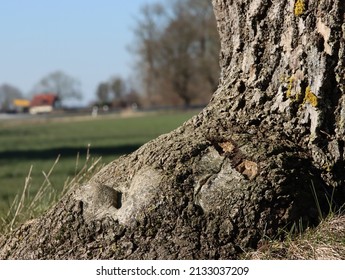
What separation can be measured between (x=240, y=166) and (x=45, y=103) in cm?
12056

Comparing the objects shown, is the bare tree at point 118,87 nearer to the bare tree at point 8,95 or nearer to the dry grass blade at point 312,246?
the bare tree at point 8,95

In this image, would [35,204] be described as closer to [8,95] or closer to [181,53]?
[181,53]

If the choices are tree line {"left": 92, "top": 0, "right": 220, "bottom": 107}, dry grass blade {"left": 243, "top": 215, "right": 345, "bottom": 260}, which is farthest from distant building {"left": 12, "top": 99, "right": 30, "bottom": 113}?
dry grass blade {"left": 243, "top": 215, "right": 345, "bottom": 260}

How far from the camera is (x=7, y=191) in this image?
13.9m

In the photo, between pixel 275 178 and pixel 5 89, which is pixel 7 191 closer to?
pixel 275 178

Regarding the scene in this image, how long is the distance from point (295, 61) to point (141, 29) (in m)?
84.8

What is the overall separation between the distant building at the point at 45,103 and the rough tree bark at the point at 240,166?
386 ft

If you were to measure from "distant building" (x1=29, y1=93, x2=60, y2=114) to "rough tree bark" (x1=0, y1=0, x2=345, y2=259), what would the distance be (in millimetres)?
117619

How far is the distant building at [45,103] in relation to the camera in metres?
121

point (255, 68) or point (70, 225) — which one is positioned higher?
point (255, 68)

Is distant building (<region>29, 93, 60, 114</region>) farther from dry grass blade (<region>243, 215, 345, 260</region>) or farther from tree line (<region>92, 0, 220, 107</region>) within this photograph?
dry grass blade (<region>243, 215, 345, 260</region>)

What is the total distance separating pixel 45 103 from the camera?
400 feet

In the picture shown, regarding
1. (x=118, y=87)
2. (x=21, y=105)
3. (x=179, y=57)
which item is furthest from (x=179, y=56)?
(x=21, y=105)
